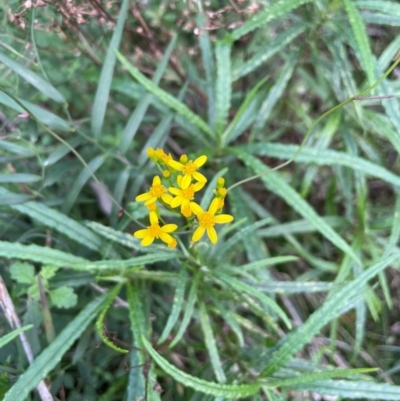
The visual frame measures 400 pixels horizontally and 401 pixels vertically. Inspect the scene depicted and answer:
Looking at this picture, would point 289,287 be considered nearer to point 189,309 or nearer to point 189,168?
point 189,309

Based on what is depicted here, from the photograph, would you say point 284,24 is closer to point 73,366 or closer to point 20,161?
point 20,161

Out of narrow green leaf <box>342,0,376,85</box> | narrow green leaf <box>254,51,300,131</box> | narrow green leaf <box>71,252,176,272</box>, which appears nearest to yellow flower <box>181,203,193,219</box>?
narrow green leaf <box>71,252,176,272</box>

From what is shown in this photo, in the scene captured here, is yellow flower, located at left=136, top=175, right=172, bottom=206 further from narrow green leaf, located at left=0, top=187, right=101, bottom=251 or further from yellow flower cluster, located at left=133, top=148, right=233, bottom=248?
narrow green leaf, located at left=0, top=187, right=101, bottom=251

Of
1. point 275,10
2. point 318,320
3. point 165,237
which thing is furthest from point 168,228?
point 275,10

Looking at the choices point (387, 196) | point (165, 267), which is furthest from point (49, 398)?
point (387, 196)

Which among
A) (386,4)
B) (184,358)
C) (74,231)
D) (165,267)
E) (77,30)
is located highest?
(77,30)

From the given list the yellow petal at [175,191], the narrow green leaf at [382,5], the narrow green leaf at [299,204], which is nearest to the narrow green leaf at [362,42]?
the narrow green leaf at [382,5]

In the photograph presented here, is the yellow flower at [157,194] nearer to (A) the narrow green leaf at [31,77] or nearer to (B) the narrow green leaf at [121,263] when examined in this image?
(B) the narrow green leaf at [121,263]
